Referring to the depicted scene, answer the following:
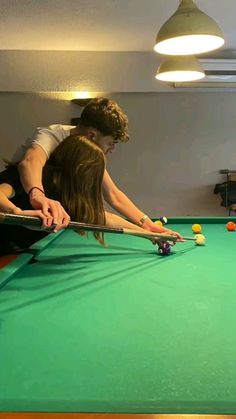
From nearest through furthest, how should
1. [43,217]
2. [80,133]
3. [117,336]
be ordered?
1. [117,336]
2. [43,217]
3. [80,133]

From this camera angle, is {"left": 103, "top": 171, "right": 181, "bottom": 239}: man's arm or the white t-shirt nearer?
the white t-shirt

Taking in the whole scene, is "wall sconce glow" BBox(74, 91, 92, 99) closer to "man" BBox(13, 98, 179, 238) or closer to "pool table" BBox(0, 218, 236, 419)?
"man" BBox(13, 98, 179, 238)

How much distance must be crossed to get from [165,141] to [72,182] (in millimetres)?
3381

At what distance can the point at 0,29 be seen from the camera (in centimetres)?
405

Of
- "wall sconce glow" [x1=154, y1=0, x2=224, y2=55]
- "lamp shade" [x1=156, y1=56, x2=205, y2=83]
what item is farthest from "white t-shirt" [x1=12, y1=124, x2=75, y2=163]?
"lamp shade" [x1=156, y1=56, x2=205, y2=83]

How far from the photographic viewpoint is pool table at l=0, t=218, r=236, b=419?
663mm

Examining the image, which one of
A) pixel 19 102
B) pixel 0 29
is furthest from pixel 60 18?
pixel 19 102

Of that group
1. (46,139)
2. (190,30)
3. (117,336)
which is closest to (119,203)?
(46,139)

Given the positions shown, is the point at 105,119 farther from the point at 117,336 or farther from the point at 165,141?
the point at 165,141

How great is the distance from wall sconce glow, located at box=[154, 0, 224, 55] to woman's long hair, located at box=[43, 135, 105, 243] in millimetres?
559

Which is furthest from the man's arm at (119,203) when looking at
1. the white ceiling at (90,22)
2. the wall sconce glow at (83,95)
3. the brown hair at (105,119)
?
the wall sconce glow at (83,95)

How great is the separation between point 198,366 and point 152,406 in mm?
171

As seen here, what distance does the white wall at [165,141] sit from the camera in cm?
498

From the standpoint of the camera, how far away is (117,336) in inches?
37.1
